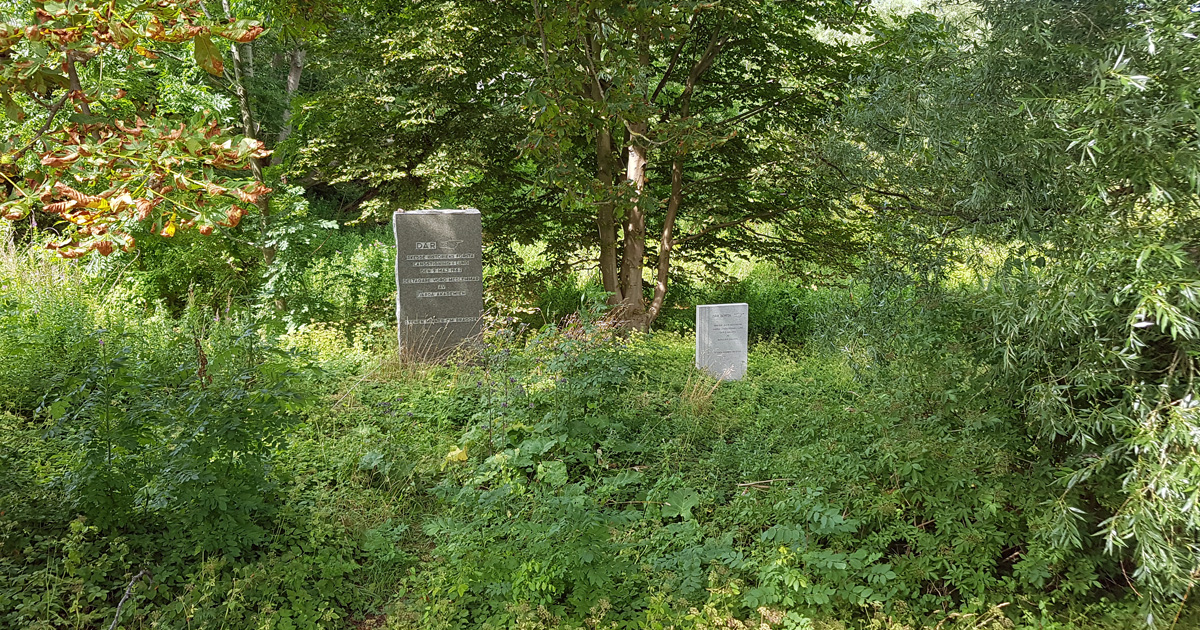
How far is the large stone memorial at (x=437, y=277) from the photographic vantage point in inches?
330

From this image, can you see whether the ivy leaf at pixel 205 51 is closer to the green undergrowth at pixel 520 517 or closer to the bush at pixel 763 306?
the green undergrowth at pixel 520 517

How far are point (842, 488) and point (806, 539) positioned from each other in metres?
0.57

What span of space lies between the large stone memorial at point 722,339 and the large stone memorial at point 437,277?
2.56 m

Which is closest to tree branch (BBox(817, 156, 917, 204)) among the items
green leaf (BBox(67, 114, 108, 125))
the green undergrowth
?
the green undergrowth

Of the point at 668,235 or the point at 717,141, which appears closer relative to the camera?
the point at 717,141

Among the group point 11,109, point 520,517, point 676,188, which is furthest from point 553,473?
point 676,188

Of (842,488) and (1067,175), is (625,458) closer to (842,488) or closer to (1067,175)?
(842,488)

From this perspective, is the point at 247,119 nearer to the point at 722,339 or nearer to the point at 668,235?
the point at 668,235

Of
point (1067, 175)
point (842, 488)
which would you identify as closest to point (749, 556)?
point (842, 488)

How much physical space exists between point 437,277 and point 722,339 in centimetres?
329

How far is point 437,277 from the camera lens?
8484 mm

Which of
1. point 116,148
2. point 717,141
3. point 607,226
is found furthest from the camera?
point 607,226

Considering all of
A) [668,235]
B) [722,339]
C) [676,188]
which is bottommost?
[722,339]

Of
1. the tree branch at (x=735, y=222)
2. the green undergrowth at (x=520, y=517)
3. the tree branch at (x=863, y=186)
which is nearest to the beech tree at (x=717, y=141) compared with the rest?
the tree branch at (x=735, y=222)
